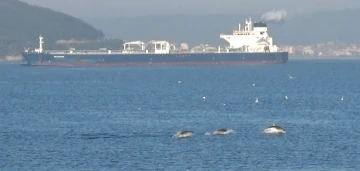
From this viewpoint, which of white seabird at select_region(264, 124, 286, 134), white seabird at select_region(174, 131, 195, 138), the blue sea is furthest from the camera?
white seabird at select_region(264, 124, 286, 134)

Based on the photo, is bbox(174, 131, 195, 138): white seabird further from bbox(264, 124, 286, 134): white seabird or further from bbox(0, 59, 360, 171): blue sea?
bbox(264, 124, 286, 134): white seabird

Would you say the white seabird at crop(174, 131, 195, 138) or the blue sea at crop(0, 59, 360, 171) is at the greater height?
the white seabird at crop(174, 131, 195, 138)

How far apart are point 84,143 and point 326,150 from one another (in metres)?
13.9

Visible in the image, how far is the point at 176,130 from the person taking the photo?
68.3 m

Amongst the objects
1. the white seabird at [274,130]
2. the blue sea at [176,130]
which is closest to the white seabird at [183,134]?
the blue sea at [176,130]

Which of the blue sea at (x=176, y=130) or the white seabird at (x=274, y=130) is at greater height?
the white seabird at (x=274, y=130)

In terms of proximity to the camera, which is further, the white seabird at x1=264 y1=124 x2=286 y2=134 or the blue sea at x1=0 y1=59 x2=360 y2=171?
the white seabird at x1=264 y1=124 x2=286 y2=134

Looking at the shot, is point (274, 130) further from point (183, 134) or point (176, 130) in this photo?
point (176, 130)

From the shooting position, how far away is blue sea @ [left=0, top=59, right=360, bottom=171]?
53.9 meters

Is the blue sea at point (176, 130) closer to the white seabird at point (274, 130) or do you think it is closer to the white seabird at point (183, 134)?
the white seabird at point (183, 134)

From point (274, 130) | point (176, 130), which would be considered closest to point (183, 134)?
point (176, 130)

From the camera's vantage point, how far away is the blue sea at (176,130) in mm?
53938

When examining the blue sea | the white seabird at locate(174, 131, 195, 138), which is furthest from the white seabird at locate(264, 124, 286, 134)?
the white seabird at locate(174, 131, 195, 138)

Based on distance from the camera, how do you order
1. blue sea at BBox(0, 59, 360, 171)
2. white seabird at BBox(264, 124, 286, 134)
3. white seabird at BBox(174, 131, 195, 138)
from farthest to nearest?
1. white seabird at BBox(264, 124, 286, 134)
2. white seabird at BBox(174, 131, 195, 138)
3. blue sea at BBox(0, 59, 360, 171)
